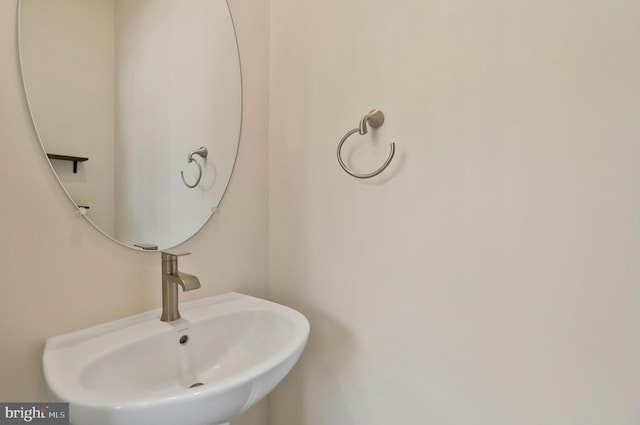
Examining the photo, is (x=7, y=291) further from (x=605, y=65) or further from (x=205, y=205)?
(x=605, y=65)

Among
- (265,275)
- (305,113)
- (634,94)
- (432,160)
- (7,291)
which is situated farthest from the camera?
(265,275)

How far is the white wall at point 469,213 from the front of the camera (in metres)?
0.56

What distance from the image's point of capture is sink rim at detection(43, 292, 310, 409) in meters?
0.51

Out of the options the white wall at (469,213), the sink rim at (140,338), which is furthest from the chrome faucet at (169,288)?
the white wall at (469,213)

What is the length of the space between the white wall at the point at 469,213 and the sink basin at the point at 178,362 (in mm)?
215

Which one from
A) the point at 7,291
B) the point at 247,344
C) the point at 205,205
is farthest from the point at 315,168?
the point at 7,291

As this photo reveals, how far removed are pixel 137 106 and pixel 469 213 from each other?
3.09 feet

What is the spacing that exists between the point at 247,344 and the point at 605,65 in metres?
1.09

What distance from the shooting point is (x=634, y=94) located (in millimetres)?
534

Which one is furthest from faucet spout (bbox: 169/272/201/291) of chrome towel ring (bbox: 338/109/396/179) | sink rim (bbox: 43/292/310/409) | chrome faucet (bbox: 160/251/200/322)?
chrome towel ring (bbox: 338/109/396/179)

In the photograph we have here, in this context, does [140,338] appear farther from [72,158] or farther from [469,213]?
[469,213]

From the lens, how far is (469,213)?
0.71 meters

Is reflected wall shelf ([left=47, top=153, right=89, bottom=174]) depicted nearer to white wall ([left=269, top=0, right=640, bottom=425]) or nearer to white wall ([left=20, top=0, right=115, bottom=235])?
white wall ([left=20, top=0, right=115, bottom=235])

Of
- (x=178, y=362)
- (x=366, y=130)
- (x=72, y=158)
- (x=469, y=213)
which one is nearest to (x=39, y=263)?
(x=72, y=158)
